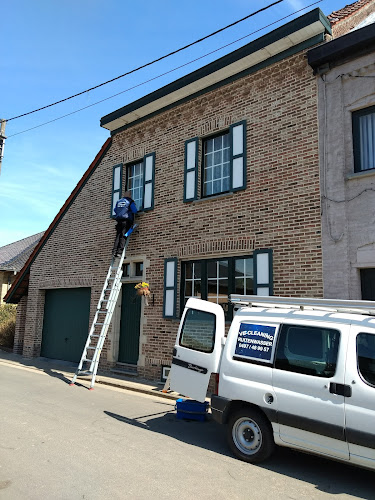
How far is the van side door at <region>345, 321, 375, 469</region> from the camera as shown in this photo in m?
4.32

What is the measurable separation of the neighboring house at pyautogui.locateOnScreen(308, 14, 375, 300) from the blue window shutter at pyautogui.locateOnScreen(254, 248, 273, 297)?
46.0 inches

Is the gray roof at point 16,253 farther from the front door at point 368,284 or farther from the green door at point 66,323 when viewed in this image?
the front door at point 368,284

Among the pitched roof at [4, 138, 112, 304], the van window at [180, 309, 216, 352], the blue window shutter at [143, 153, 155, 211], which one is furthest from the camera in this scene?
the pitched roof at [4, 138, 112, 304]

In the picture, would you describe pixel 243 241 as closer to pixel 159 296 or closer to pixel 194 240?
pixel 194 240

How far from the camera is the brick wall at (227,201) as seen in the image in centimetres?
846

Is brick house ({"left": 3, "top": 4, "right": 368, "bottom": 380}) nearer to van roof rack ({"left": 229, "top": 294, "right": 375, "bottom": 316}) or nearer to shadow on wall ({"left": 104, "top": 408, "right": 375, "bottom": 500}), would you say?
van roof rack ({"left": 229, "top": 294, "right": 375, "bottom": 316})

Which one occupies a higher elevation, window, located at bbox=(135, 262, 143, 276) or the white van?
window, located at bbox=(135, 262, 143, 276)

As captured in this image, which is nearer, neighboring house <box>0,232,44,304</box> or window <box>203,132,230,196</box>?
window <box>203,132,230,196</box>

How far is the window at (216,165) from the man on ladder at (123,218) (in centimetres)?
222

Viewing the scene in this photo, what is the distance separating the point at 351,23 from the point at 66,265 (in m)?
10.5

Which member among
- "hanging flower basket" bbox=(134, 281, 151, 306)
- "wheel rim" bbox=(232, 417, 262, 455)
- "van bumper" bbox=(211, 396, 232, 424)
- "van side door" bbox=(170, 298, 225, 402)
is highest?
"hanging flower basket" bbox=(134, 281, 151, 306)

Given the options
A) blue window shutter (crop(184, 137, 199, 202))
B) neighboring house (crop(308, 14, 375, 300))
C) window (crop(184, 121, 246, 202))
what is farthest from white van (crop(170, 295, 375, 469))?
blue window shutter (crop(184, 137, 199, 202))

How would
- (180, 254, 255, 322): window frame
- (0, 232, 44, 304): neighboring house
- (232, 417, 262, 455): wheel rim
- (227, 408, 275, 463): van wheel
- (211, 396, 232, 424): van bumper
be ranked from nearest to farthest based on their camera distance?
(227, 408, 275, 463): van wheel < (232, 417, 262, 455): wheel rim < (211, 396, 232, 424): van bumper < (180, 254, 255, 322): window frame < (0, 232, 44, 304): neighboring house

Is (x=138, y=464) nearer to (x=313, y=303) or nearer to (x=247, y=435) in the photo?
(x=247, y=435)
